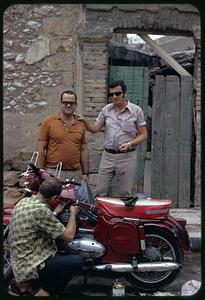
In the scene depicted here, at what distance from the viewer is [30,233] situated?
376 cm

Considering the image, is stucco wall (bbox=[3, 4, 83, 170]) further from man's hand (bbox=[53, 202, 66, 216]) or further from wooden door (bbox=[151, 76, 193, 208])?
man's hand (bbox=[53, 202, 66, 216])

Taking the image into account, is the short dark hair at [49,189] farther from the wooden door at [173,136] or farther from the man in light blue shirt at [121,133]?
the wooden door at [173,136]

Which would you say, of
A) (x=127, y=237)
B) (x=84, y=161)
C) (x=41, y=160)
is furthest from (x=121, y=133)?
(x=127, y=237)

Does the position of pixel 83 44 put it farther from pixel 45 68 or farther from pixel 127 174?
pixel 127 174

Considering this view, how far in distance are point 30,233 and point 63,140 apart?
1435mm

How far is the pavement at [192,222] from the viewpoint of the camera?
5770mm

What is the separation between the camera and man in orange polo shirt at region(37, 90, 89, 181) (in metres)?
4.99

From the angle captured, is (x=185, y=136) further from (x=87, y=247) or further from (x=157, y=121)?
(x=87, y=247)

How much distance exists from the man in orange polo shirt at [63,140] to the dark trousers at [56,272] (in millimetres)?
1206

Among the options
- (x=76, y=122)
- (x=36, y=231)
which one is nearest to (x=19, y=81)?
(x=76, y=122)

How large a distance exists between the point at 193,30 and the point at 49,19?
194cm

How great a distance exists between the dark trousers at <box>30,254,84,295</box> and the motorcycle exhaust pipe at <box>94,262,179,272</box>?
16.2 inches

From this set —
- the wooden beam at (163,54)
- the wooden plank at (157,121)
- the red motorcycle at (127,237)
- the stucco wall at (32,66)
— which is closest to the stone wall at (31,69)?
the stucco wall at (32,66)

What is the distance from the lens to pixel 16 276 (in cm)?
383
